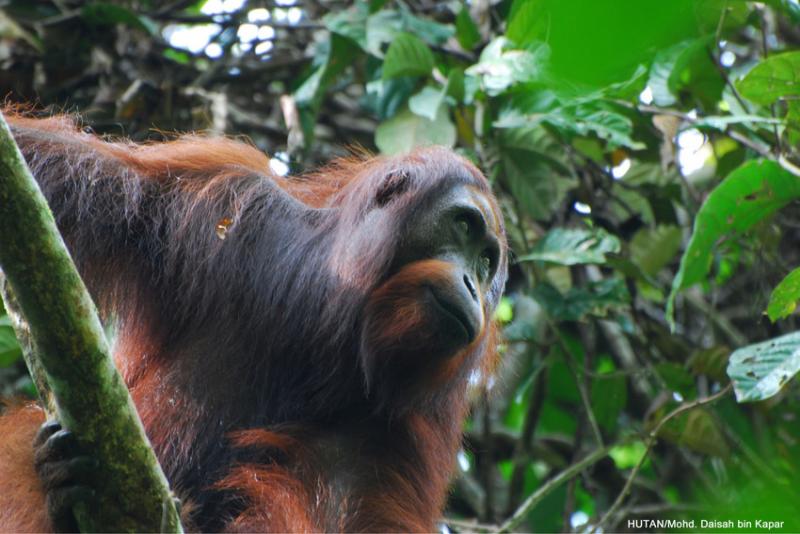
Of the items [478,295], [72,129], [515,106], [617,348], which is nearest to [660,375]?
[617,348]

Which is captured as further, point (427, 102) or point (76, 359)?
point (427, 102)

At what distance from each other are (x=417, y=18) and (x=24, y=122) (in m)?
2.28

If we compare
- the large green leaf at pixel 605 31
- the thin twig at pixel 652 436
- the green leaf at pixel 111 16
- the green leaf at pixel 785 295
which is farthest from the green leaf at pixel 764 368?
the green leaf at pixel 111 16

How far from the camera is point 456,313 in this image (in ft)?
10.4

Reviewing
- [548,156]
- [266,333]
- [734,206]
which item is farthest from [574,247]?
[266,333]

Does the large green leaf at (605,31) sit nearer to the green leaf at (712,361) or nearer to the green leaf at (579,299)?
the green leaf at (579,299)

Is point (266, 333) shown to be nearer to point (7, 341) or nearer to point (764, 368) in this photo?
point (7, 341)

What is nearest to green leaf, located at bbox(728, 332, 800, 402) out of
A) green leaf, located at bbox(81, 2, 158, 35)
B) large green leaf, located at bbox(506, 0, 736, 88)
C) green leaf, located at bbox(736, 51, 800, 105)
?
green leaf, located at bbox(736, 51, 800, 105)

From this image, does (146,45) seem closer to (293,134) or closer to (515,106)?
(293,134)

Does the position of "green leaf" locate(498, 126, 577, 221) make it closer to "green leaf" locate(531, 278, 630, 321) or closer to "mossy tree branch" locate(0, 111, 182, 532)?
"green leaf" locate(531, 278, 630, 321)

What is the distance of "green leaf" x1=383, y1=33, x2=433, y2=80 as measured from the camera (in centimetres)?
459

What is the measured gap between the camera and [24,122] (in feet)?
11.4

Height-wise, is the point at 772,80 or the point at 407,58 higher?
the point at 772,80

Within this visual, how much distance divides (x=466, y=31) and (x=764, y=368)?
2.38 metres
